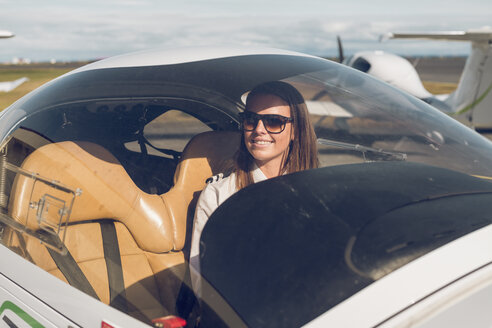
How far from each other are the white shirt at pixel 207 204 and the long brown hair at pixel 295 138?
0.12 feet

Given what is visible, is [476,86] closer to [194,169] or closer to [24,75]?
[194,169]

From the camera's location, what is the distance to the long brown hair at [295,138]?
175 centimetres

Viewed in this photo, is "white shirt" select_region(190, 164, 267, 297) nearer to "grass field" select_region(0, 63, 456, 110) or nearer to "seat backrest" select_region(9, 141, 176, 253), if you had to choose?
"seat backrest" select_region(9, 141, 176, 253)

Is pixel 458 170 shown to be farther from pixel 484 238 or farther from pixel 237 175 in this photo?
pixel 237 175

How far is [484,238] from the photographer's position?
129 centimetres

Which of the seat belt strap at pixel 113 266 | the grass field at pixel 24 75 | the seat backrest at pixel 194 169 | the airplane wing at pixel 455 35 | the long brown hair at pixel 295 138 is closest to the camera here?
the seat belt strap at pixel 113 266

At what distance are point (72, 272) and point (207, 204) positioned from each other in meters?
0.54

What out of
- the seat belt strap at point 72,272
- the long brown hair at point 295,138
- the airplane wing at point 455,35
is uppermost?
the airplane wing at point 455,35

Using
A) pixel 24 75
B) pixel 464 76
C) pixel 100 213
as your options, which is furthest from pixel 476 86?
pixel 24 75

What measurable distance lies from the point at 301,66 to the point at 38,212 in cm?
122

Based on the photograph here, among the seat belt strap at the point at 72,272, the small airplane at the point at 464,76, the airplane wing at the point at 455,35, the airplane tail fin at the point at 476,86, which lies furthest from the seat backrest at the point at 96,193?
the airplane wing at the point at 455,35

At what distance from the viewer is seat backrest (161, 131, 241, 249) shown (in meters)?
1.90

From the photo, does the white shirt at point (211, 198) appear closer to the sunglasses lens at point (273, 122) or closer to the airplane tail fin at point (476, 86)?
the sunglasses lens at point (273, 122)

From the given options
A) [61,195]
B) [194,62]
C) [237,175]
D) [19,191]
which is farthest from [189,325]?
[194,62]
